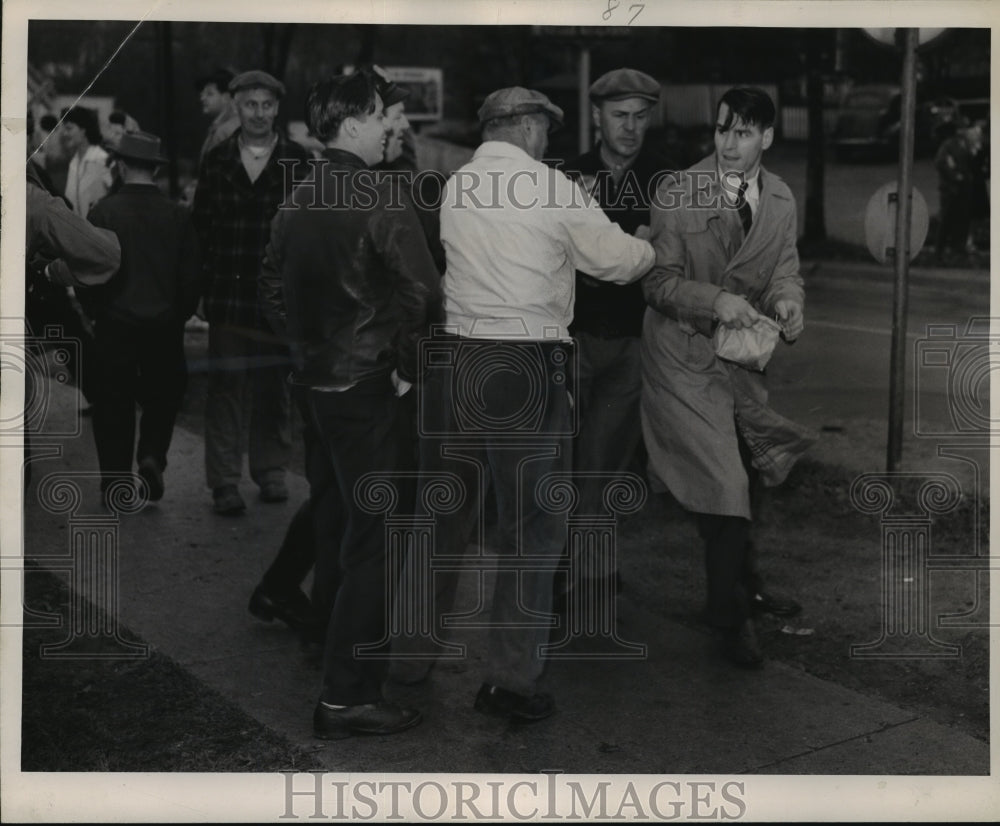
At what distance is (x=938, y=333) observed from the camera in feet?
17.3

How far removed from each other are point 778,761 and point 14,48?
2949mm

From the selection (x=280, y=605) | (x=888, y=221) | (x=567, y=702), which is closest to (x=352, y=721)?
(x=567, y=702)

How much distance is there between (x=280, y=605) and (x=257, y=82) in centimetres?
175

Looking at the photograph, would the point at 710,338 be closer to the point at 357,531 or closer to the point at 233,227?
the point at 357,531

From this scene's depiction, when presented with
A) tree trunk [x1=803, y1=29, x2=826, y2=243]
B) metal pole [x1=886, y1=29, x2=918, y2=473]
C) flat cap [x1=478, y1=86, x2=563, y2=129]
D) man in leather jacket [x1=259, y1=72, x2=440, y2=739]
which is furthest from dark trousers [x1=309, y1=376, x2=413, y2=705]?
tree trunk [x1=803, y1=29, x2=826, y2=243]

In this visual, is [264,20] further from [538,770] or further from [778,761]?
[778,761]

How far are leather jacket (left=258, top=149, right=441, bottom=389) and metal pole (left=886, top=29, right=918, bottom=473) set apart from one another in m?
2.31

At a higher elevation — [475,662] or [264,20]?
[264,20]

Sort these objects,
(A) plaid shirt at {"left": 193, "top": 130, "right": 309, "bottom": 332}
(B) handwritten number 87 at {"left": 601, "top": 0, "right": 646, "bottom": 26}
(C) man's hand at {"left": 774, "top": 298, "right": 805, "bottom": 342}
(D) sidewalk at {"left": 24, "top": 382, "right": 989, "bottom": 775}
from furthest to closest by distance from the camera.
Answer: (A) plaid shirt at {"left": 193, "top": 130, "right": 309, "bottom": 332} → (C) man's hand at {"left": 774, "top": 298, "right": 805, "bottom": 342} → (D) sidewalk at {"left": 24, "top": 382, "right": 989, "bottom": 775} → (B) handwritten number 87 at {"left": 601, "top": 0, "right": 646, "bottom": 26}

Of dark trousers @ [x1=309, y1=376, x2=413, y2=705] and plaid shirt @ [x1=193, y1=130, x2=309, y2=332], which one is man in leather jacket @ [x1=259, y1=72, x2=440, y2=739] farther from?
plaid shirt @ [x1=193, y1=130, x2=309, y2=332]

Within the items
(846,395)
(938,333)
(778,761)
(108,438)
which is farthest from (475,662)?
(846,395)

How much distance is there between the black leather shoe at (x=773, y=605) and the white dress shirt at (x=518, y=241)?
4.81 ft

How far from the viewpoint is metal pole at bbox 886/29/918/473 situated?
234 inches

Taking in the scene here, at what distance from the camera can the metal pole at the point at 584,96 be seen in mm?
5113
